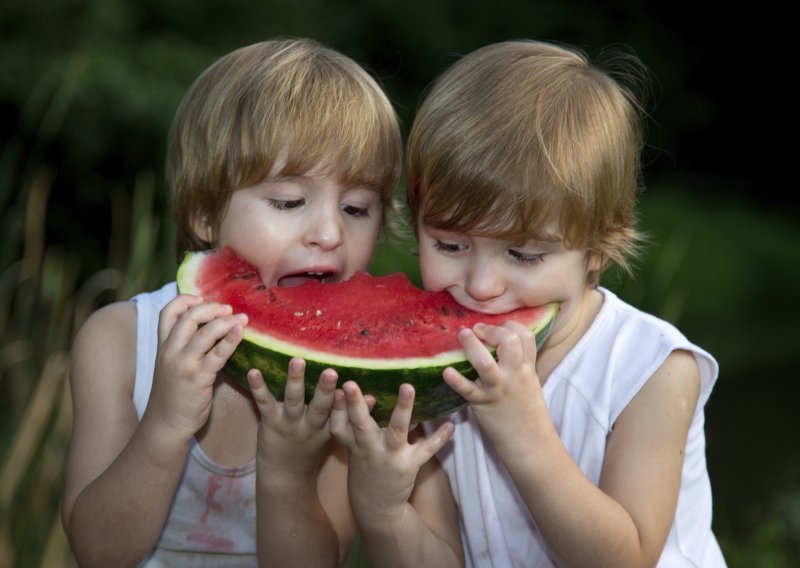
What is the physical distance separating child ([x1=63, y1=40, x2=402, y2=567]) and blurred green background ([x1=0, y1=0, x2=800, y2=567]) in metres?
0.57

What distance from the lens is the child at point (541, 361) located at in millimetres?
2020

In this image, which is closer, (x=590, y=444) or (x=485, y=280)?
(x=485, y=280)

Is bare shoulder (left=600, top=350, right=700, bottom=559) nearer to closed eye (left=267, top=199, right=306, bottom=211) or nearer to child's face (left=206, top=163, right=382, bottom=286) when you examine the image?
child's face (left=206, top=163, right=382, bottom=286)

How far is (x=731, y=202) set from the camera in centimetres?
1499

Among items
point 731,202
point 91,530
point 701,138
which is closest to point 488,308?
point 91,530

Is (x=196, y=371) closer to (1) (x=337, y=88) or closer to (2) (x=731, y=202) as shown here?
(1) (x=337, y=88)

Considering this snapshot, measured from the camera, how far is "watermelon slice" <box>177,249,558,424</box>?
201cm

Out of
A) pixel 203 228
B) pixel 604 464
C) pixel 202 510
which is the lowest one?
pixel 202 510

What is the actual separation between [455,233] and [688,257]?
1104 cm

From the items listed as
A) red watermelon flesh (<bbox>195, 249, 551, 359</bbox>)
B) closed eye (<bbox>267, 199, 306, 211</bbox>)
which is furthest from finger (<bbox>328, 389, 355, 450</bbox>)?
closed eye (<bbox>267, 199, 306, 211</bbox>)

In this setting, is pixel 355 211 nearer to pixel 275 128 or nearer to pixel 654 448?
pixel 275 128

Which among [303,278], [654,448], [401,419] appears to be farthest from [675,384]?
[303,278]

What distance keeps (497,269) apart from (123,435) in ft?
3.14

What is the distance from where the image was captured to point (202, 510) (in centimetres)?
246
